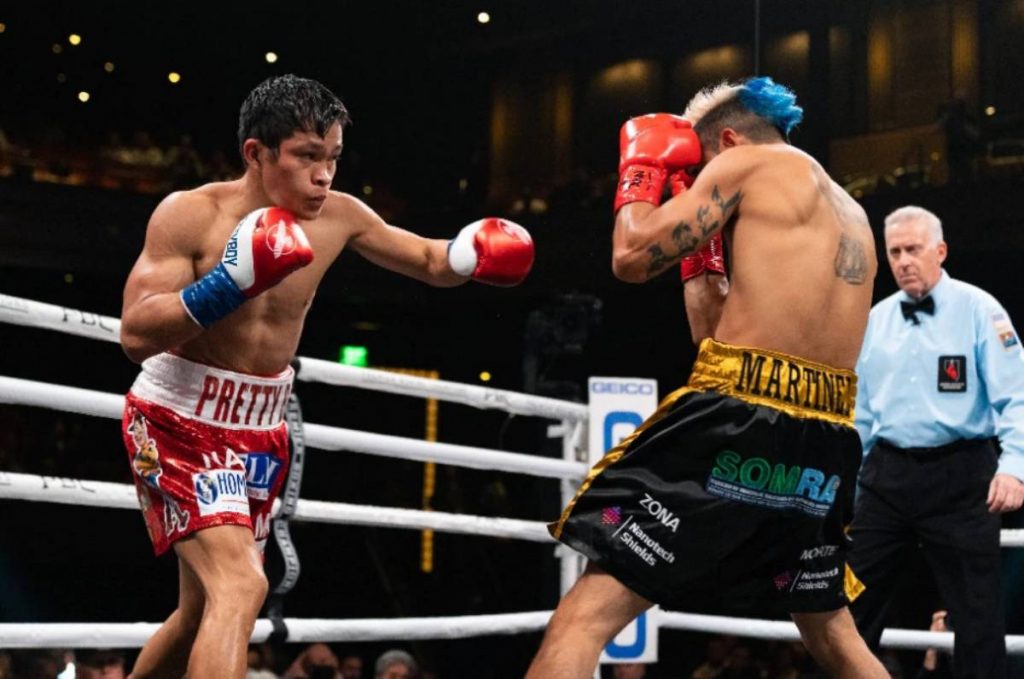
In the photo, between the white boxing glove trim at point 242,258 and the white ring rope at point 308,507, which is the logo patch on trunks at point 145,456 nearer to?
the white ring rope at point 308,507

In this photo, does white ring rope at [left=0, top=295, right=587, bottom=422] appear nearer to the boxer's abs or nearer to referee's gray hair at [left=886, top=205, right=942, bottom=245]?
the boxer's abs

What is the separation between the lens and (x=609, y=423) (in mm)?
3699

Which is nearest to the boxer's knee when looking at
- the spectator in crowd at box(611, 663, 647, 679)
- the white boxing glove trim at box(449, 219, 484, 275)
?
the white boxing glove trim at box(449, 219, 484, 275)

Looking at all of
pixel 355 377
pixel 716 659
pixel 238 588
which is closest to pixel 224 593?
pixel 238 588

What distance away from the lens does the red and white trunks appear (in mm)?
2051

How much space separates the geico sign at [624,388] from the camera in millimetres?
3701

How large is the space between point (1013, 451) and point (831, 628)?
115cm

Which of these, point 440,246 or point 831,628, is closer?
point 831,628

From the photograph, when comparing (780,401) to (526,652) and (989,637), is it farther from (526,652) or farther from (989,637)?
(526,652)

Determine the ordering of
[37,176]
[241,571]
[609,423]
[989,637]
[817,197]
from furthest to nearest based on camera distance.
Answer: [37,176]
[609,423]
[989,637]
[817,197]
[241,571]

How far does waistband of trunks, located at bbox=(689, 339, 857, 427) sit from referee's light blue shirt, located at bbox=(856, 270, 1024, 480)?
1.14m

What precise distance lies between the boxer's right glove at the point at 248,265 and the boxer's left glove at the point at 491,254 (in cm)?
40

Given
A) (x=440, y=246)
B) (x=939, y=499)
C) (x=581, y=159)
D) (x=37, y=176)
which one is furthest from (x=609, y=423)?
(x=581, y=159)

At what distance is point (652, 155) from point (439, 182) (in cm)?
1158
